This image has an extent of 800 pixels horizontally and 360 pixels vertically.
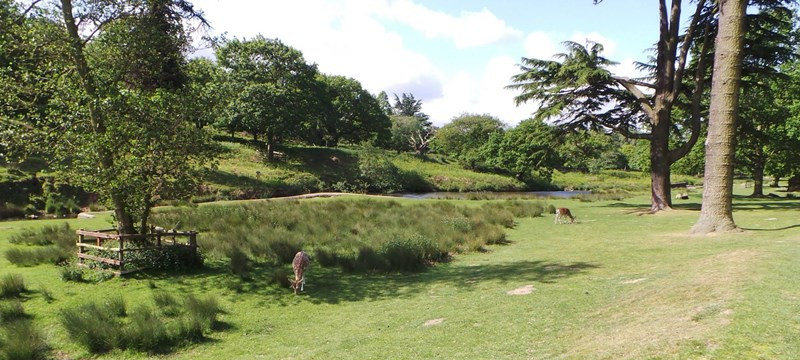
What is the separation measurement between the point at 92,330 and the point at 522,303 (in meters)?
6.66

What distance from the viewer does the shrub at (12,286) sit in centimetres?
898

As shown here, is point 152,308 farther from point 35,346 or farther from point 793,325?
point 793,325

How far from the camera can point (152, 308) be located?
8.47 meters

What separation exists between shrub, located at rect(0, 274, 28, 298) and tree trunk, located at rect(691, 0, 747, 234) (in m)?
16.4

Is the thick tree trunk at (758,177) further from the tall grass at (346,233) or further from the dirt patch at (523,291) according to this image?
the dirt patch at (523,291)

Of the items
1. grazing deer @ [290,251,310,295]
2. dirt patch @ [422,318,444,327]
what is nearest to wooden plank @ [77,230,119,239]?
grazing deer @ [290,251,310,295]

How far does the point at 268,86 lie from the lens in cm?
4769

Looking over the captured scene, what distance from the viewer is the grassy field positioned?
440cm

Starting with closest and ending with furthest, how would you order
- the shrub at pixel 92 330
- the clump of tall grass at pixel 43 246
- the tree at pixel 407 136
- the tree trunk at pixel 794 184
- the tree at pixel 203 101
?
the shrub at pixel 92 330
the tree at pixel 203 101
the clump of tall grass at pixel 43 246
the tree trunk at pixel 794 184
the tree at pixel 407 136

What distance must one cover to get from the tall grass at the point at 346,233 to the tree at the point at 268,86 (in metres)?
25.1

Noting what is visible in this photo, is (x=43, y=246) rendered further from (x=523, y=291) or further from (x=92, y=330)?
(x=523, y=291)

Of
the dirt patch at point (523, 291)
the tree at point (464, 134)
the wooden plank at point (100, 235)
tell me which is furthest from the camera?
the tree at point (464, 134)

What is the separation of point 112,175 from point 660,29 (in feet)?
73.4

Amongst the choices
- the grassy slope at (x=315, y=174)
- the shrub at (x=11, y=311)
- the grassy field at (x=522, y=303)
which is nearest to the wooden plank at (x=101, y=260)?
the grassy field at (x=522, y=303)
